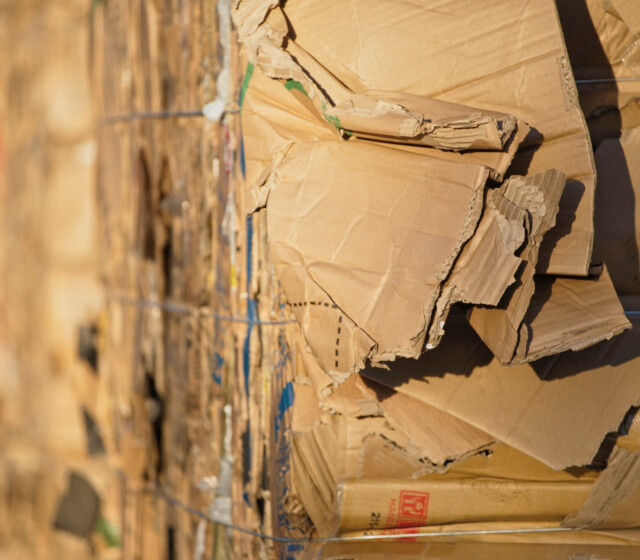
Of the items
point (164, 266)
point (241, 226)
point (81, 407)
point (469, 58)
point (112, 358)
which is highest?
point (469, 58)

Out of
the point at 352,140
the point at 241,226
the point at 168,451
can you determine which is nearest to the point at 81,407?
the point at 168,451

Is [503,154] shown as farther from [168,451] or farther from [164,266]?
[168,451]

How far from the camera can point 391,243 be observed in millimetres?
1110

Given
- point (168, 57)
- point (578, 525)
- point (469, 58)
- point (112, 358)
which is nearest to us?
point (469, 58)

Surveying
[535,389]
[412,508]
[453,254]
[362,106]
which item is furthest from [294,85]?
[412,508]

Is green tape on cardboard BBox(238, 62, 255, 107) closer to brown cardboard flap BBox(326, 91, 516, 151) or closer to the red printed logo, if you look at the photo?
brown cardboard flap BBox(326, 91, 516, 151)

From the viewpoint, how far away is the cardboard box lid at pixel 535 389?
125 cm

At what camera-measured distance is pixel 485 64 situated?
1.18 meters

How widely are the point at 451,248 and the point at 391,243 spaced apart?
10 centimetres

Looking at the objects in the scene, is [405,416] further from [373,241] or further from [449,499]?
[373,241]

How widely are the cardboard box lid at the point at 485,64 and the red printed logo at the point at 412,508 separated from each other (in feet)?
1.74

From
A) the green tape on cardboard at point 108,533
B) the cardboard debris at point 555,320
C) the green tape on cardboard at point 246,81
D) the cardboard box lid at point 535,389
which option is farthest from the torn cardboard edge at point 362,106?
the green tape on cardboard at point 108,533

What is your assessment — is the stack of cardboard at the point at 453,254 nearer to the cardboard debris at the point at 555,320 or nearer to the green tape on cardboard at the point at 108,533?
the cardboard debris at the point at 555,320

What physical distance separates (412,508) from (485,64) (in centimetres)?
86
